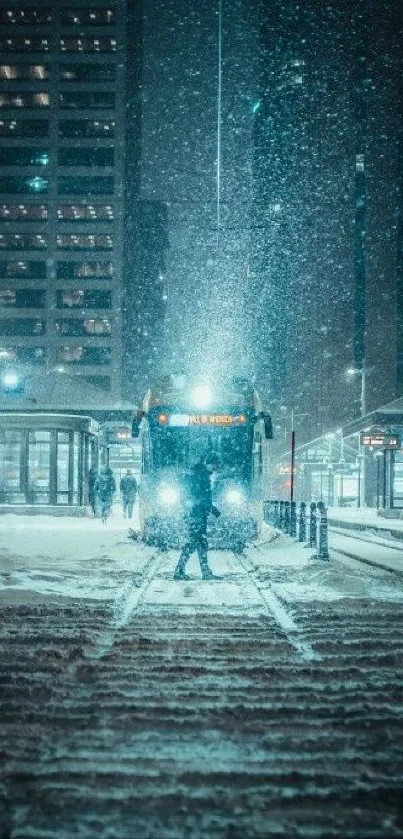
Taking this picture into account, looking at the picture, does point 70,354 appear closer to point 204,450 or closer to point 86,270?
point 86,270

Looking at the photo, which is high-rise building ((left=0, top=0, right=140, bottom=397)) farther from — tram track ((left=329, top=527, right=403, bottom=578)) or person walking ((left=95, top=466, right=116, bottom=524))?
tram track ((left=329, top=527, right=403, bottom=578))

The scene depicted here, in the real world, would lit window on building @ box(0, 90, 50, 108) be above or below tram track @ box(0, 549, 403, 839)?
above

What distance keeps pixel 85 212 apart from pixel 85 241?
351 centimetres

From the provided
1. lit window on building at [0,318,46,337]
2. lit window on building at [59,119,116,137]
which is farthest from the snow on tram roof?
lit window on building at [59,119,116,137]

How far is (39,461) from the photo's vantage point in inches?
1108

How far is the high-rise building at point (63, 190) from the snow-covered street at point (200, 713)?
83992 millimetres

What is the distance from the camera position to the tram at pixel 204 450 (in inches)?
603

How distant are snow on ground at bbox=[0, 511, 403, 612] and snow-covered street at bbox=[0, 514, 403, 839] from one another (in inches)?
4.3

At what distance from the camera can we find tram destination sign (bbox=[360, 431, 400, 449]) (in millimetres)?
33094

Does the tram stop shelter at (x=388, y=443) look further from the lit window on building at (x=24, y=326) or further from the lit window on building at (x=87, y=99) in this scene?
the lit window on building at (x=87, y=99)

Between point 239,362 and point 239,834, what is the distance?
92252 mm

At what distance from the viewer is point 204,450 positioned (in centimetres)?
1591

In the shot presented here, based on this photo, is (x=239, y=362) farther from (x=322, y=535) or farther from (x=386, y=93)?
(x=322, y=535)

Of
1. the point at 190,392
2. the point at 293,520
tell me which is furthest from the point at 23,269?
the point at 190,392
